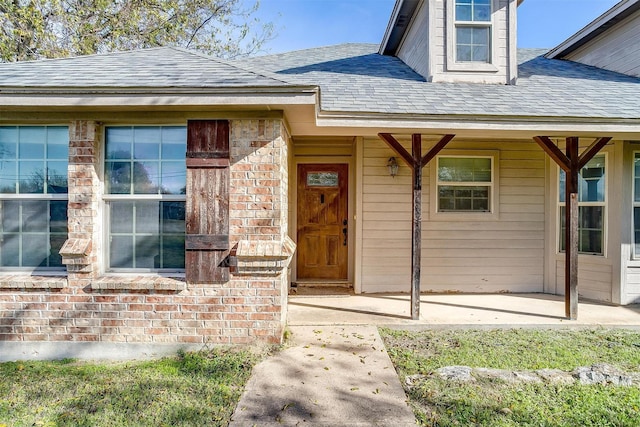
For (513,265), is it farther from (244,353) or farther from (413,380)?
(244,353)

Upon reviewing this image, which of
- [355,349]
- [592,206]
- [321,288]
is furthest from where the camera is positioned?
[321,288]

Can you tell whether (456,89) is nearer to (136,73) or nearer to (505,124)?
(505,124)

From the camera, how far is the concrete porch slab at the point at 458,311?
4391 millimetres

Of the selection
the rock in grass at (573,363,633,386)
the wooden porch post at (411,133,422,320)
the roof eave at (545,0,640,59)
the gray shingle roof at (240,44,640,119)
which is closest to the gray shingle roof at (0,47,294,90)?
the gray shingle roof at (240,44,640,119)

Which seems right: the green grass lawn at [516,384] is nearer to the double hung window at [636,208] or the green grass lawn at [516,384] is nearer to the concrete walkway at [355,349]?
the concrete walkway at [355,349]

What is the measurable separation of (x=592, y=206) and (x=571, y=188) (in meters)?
1.47

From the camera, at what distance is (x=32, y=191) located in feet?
12.0

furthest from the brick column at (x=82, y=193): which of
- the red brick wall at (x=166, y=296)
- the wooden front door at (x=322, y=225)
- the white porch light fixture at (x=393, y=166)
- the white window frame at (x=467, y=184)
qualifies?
the white window frame at (x=467, y=184)

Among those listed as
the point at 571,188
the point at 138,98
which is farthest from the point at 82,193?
the point at 571,188

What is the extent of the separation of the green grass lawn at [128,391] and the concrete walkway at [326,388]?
199 mm

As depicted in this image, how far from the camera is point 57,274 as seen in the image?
→ 360 centimetres

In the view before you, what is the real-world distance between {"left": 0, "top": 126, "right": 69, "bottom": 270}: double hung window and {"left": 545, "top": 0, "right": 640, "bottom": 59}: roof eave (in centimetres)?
846

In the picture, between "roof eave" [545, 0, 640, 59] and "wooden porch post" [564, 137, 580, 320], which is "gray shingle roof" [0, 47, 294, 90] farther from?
"roof eave" [545, 0, 640, 59]

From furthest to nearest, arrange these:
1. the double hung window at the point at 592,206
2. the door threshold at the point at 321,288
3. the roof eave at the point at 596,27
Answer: the roof eave at the point at 596,27, the door threshold at the point at 321,288, the double hung window at the point at 592,206
